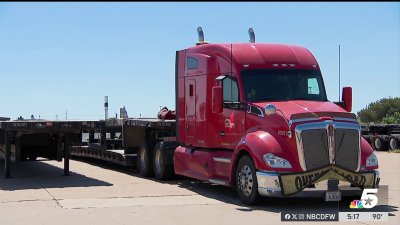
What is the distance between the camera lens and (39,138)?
15625mm

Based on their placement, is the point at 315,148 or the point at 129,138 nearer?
the point at 315,148

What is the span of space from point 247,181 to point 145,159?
19.1ft

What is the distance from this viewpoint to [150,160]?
15.5 m

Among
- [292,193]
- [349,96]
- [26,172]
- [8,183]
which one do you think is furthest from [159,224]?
[26,172]

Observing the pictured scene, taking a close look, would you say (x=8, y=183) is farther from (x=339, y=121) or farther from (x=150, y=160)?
(x=339, y=121)

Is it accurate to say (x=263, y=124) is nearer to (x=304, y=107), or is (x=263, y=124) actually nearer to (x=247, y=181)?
(x=304, y=107)

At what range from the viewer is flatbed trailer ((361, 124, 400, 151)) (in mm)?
31703

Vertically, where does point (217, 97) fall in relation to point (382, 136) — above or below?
above

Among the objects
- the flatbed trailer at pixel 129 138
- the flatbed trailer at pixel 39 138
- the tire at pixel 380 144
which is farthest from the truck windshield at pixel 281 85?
the tire at pixel 380 144

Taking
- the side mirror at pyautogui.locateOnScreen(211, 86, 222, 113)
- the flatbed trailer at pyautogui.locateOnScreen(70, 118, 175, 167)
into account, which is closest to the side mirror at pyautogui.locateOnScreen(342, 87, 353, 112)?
the side mirror at pyautogui.locateOnScreen(211, 86, 222, 113)

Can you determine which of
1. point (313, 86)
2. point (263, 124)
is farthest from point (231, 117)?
point (313, 86)

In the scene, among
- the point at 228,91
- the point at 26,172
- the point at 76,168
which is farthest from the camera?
the point at 76,168

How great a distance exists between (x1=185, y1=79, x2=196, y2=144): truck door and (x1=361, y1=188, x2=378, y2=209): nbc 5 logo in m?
4.25

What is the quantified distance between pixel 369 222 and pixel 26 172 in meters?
10.9
